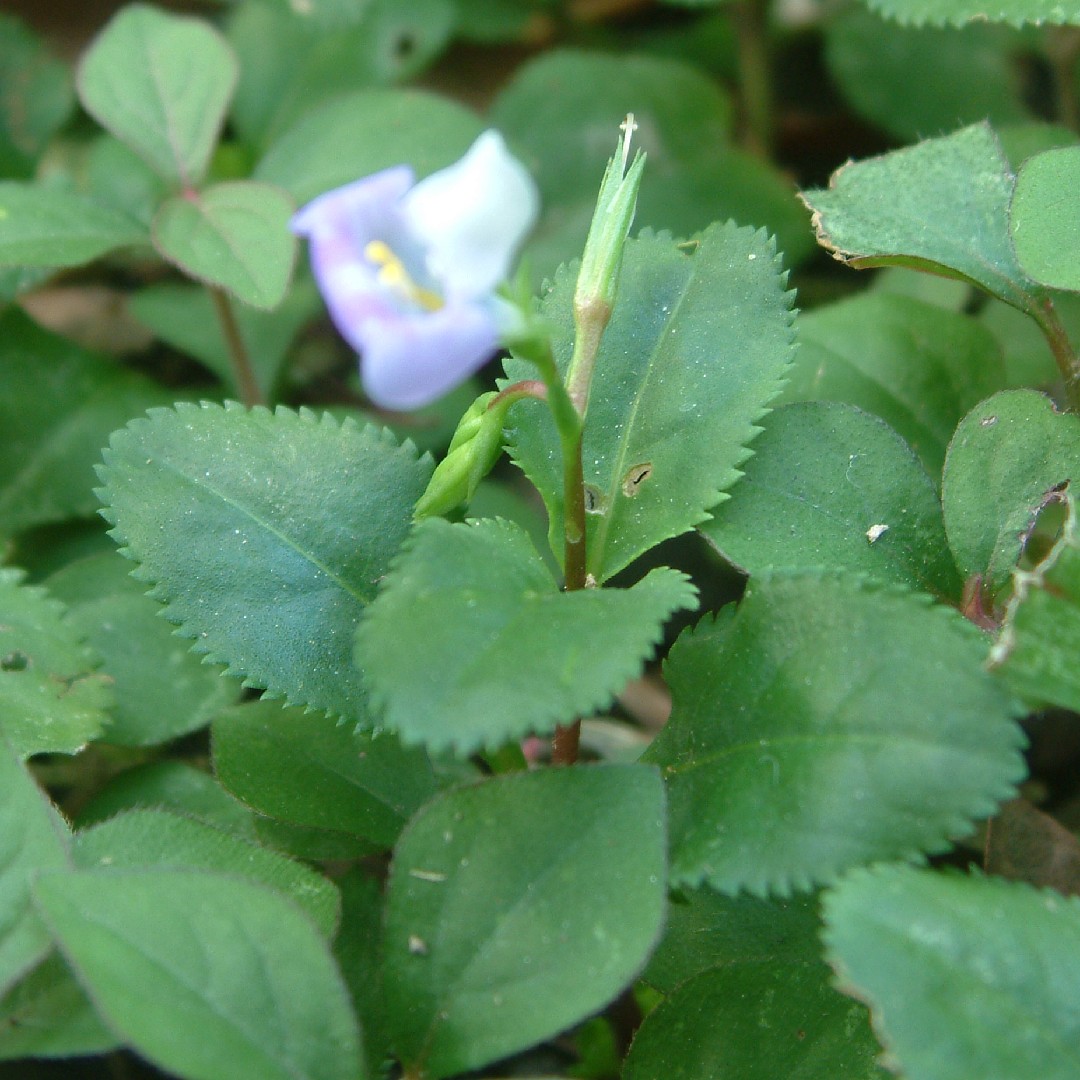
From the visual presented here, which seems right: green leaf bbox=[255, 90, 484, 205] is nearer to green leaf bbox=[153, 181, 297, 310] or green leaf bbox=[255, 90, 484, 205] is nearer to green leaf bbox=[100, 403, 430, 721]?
green leaf bbox=[153, 181, 297, 310]

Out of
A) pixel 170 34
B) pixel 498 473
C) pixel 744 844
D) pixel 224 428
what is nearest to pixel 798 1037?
pixel 744 844

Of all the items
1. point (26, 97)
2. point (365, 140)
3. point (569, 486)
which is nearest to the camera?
point (569, 486)

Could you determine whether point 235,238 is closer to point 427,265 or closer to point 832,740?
point 427,265

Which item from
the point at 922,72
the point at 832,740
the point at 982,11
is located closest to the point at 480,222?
the point at 832,740

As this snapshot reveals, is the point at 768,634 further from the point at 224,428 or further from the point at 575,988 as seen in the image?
the point at 224,428

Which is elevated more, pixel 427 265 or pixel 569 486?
pixel 427 265

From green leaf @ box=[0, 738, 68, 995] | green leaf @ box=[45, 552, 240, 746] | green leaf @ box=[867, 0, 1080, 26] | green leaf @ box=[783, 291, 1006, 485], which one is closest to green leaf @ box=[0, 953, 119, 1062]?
green leaf @ box=[0, 738, 68, 995]
